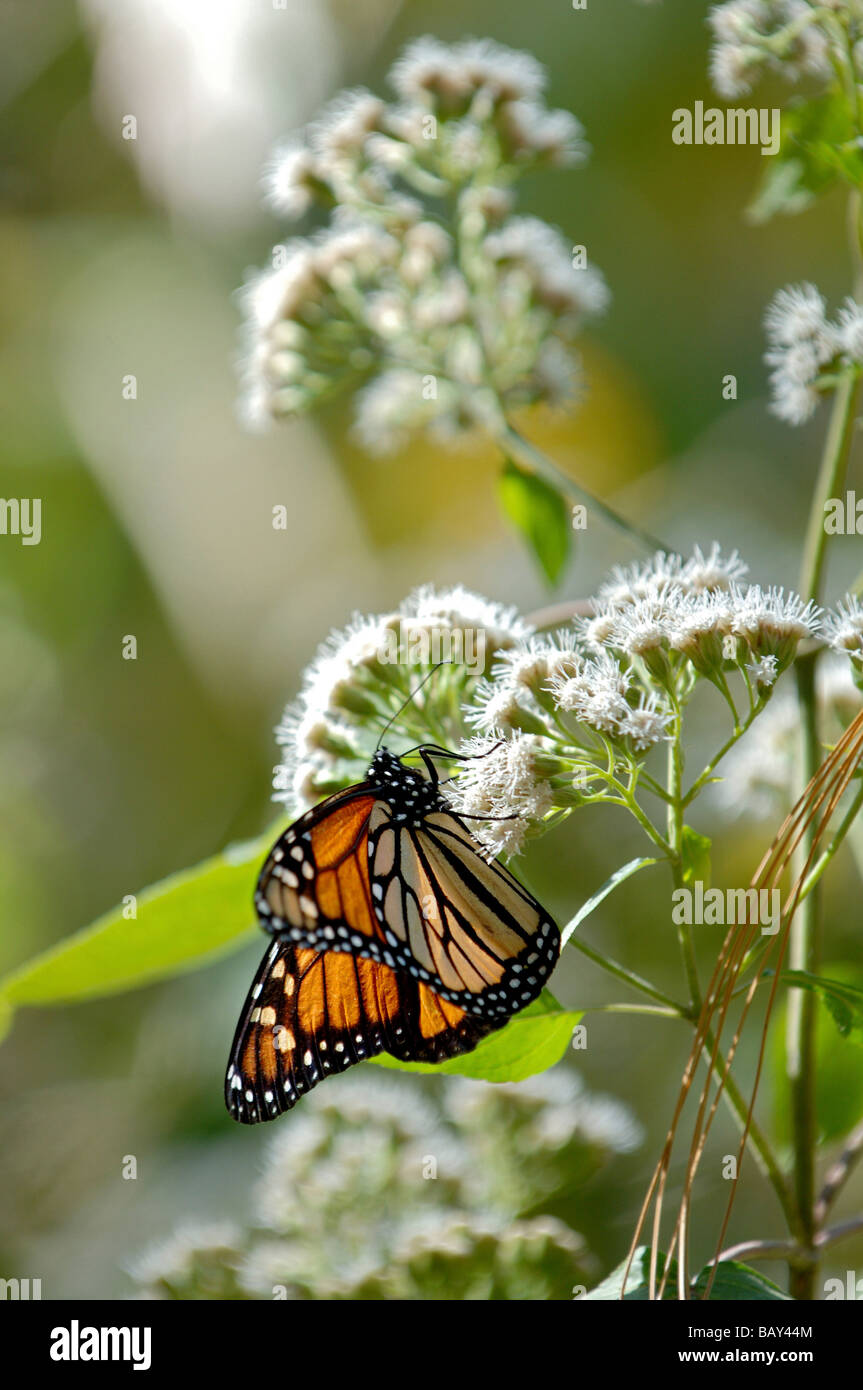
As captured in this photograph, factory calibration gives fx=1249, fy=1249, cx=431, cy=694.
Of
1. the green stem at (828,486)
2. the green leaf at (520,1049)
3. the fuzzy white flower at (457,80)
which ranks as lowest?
the green leaf at (520,1049)

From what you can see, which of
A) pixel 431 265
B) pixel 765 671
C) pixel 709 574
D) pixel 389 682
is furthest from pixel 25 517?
pixel 765 671

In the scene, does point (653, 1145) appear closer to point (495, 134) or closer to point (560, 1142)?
point (560, 1142)

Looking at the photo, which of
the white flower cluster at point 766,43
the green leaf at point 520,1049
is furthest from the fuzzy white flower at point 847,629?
the white flower cluster at point 766,43

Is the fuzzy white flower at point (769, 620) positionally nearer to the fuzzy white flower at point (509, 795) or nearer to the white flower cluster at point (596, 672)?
the white flower cluster at point (596, 672)

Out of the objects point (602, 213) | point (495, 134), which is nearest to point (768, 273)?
point (602, 213)
